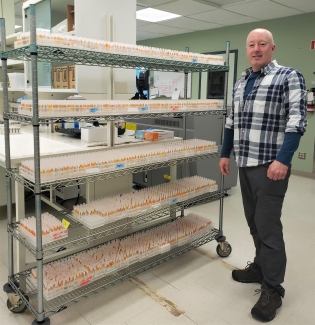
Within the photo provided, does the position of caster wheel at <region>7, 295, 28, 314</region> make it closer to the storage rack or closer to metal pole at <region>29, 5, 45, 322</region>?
the storage rack

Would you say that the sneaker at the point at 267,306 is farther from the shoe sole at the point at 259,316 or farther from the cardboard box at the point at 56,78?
the cardboard box at the point at 56,78

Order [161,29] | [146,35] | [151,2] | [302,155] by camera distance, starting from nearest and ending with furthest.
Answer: [151,2] < [302,155] < [161,29] < [146,35]

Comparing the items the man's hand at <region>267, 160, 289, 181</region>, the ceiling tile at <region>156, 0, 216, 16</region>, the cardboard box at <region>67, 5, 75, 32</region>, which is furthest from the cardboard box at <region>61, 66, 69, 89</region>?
the ceiling tile at <region>156, 0, 216, 16</region>

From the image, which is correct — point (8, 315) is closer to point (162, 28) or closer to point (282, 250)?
point (282, 250)

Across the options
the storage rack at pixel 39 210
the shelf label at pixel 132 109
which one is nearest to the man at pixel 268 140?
the storage rack at pixel 39 210

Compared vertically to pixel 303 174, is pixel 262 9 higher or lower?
higher

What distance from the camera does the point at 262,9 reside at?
478 cm

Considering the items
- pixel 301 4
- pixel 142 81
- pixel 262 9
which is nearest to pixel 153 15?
pixel 262 9

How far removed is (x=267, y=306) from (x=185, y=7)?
434cm

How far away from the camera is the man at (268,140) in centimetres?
171

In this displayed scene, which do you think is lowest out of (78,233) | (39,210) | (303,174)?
(303,174)

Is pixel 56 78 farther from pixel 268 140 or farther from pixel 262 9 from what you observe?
pixel 262 9

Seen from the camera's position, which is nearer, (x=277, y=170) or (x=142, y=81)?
(x=277, y=170)

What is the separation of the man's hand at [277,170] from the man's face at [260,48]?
0.58 metres
